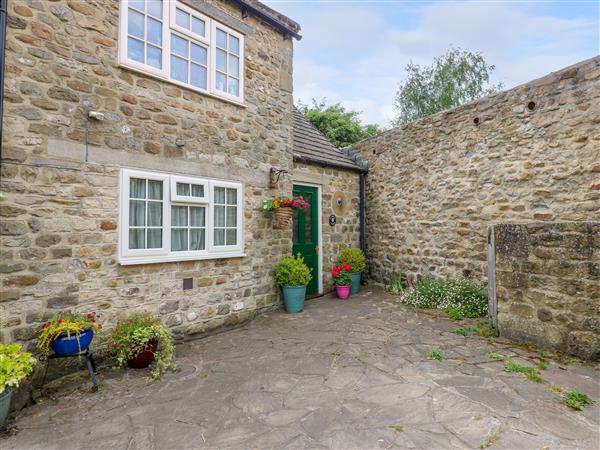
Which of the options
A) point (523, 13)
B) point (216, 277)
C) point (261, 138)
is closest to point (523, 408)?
point (216, 277)

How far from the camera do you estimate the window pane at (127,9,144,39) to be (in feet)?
13.8

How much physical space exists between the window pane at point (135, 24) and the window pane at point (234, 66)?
58.4 inches

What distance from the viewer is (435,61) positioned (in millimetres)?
19641

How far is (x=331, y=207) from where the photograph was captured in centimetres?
800

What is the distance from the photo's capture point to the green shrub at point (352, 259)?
782 centimetres

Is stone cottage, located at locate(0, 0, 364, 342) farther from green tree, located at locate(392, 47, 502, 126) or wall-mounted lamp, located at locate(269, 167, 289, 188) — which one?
green tree, located at locate(392, 47, 502, 126)

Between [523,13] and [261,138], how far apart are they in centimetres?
700

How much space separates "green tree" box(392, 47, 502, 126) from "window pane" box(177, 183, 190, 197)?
18326mm

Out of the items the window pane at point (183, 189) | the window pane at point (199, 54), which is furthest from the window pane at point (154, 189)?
the window pane at point (199, 54)

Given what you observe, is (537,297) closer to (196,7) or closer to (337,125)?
(196,7)

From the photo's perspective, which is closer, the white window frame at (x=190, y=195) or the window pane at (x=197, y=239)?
the white window frame at (x=190, y=195)

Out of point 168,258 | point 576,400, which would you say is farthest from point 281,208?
point 576,400

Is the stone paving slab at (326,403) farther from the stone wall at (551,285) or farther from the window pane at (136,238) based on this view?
the window pane at (136,238)

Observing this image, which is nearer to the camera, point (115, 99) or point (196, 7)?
point (115, 99)
